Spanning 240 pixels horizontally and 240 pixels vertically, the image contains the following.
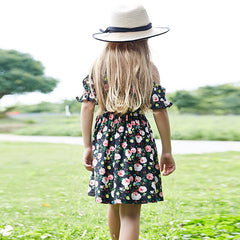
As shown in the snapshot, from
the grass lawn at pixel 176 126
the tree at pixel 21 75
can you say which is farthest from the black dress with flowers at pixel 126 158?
the tree at pixel 21 75

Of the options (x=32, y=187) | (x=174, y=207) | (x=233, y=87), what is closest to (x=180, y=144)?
(x=233, y=87)

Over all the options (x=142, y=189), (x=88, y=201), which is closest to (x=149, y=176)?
(x=142, y=189)

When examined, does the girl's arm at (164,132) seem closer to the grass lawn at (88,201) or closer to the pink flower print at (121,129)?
the pink flower print at (121,129)

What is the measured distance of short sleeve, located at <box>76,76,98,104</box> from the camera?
177 cm

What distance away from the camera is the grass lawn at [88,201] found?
2.58 meters

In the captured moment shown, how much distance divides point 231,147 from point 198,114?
1.19 meters

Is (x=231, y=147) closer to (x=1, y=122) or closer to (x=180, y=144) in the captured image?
(x=180, y=144)

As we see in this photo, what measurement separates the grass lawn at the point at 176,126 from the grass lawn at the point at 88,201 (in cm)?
99

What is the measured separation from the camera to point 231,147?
19.2 feet

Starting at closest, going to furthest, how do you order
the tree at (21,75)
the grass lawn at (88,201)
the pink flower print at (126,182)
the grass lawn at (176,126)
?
the pink flower print at (126,182) < the grass lawn at (88,201) < the grass lawn at (176,126) < the tree at (21,75)

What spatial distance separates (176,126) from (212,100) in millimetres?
754

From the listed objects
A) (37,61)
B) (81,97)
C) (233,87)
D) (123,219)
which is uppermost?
(37,61)

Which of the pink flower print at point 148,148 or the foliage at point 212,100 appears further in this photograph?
the foliage at point 212,100

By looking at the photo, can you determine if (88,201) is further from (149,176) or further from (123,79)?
(123,79)
